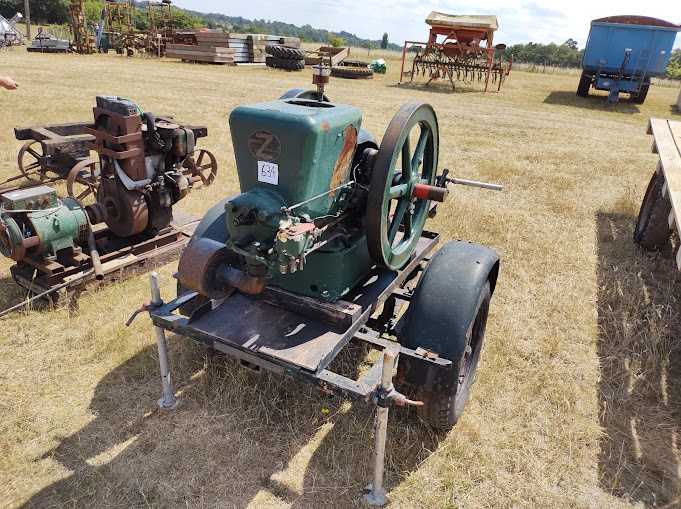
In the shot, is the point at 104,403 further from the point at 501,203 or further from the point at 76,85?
the point at 76,85

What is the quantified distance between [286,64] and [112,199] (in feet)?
67.9

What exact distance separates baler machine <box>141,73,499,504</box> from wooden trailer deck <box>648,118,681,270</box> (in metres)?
1.56

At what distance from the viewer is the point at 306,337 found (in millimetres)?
2674

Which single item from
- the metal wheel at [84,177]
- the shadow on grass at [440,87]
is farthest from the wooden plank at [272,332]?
the shadow on grass at [440,87]

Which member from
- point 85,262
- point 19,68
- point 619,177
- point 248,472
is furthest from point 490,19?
point 248,472

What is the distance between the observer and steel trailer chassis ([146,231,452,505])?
232 cm

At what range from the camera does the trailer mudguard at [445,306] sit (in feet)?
8.75

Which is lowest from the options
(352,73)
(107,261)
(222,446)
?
(222,446)

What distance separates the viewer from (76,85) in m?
14.1

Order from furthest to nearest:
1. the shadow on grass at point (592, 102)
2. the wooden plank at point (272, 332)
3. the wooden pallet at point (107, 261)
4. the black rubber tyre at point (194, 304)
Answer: the shadow on grass at point (592, 102) → the wooden pallet at point (107, 261) → the black rubber tyre at point (194, 304) → the wooden plank at point (272, 332)

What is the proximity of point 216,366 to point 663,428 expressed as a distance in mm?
2992

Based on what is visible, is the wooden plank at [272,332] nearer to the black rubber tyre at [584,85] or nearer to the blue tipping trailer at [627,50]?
the blue tipping trailer at [627,50]

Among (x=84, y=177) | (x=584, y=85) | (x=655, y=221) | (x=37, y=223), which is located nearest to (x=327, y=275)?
(x=37, y=223)

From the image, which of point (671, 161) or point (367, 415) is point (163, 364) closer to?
point (367, 415)
